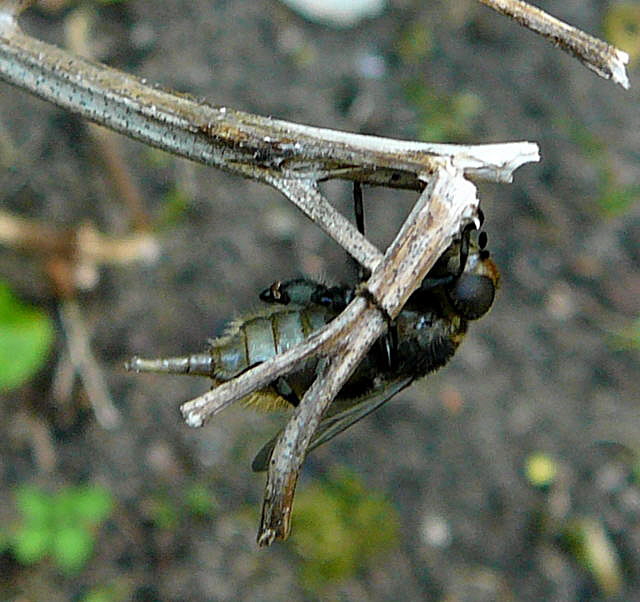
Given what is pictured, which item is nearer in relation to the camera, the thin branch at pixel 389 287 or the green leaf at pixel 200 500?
the thin branch at pixel 389 287

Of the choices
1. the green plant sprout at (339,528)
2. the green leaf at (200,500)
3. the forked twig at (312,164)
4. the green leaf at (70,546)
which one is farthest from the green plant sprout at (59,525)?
the forked twig at (312,164)

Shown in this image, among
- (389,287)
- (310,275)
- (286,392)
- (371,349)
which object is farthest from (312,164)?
(310,275)

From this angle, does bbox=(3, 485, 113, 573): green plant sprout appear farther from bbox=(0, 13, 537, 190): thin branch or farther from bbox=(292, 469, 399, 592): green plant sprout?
bbox=(0, 13, 537, 190): thin branch

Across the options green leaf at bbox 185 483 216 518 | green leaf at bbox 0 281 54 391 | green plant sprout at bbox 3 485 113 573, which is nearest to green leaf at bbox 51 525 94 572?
green plant sprout at bbox 3 485 113 573

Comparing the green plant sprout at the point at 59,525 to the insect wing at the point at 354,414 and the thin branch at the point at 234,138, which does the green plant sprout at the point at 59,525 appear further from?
the thin branch at the point at 234,138

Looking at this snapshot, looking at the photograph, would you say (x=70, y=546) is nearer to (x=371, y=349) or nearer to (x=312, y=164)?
(x=371, y=349)

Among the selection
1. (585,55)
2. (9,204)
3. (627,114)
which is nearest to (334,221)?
(585,55)
